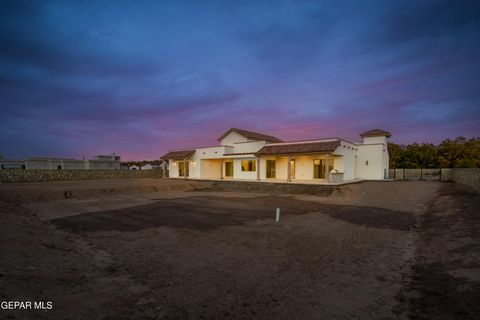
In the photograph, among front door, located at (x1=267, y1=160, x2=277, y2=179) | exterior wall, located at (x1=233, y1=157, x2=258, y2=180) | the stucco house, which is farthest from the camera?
exterior wall, located at (x1=233, y1=157, x2=258, y2=180)

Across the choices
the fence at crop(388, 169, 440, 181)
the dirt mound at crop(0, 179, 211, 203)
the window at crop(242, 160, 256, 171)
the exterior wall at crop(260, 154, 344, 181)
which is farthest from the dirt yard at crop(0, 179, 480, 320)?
the fence at crop(388, 169, 440, 181)

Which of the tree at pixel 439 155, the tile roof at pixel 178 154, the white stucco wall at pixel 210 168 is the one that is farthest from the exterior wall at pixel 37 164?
the tree at pixel 439 155

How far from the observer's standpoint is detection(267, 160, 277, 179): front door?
85.7 ft

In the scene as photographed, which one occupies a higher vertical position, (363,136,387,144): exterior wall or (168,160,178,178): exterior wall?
(363,136,387,144): exterior wall

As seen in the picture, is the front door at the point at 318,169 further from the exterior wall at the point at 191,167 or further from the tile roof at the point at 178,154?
the tile roof at the point at 178,154

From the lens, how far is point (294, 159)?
1001 inches

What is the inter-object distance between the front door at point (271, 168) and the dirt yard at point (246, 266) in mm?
15383

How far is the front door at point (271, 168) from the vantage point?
2612 cm

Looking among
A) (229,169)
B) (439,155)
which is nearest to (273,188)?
(229,169)

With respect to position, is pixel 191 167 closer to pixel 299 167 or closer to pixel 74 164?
pixel 299 167

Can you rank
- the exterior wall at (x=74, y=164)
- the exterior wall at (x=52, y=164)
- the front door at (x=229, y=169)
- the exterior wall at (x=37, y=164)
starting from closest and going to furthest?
the front door at (x=229, y=169)
the exterior wall at (x=37, y=164)
the exterior wall at (x=52, y=164)
the exterior wall at (x=74, y=164)

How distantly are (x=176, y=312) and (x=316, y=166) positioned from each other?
22.2m

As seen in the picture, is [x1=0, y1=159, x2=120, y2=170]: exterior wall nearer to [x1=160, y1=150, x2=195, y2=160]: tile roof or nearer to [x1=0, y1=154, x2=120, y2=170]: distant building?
[x1=0, y1=154, x2=120, y2=170]: distant building

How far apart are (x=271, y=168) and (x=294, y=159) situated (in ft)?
8.86
